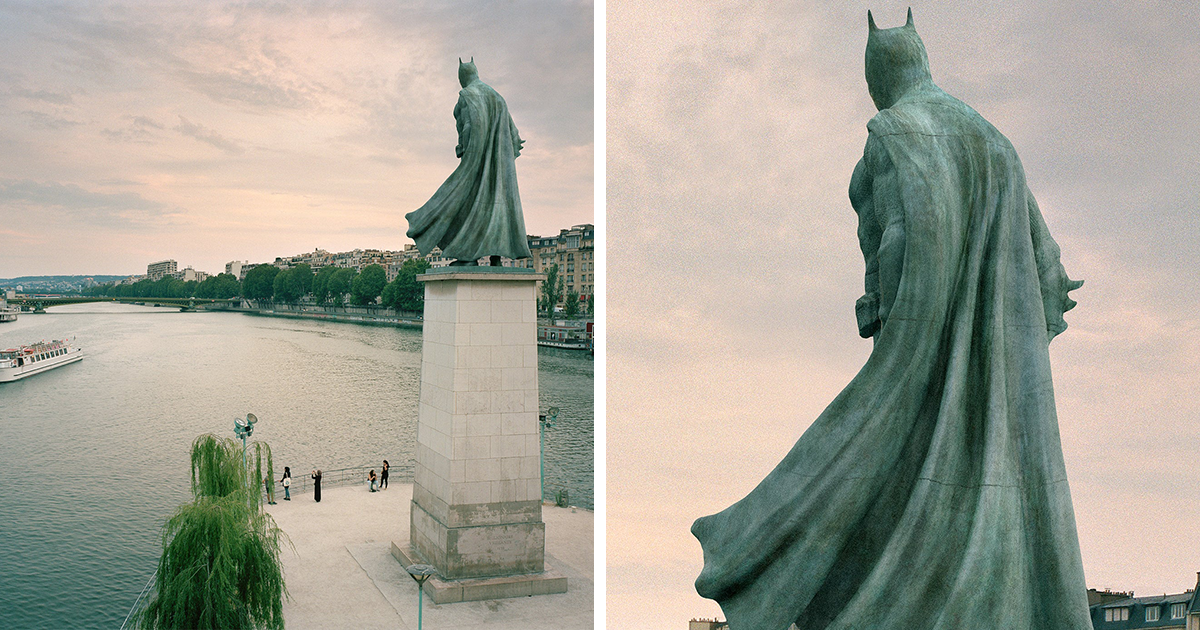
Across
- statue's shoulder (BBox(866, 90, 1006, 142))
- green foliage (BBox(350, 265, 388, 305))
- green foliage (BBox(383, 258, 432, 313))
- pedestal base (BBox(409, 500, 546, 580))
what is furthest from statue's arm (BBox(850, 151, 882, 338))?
green foliage (BBox(350, 265, 388, 305))

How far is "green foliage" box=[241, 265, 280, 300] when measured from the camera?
2221 inches

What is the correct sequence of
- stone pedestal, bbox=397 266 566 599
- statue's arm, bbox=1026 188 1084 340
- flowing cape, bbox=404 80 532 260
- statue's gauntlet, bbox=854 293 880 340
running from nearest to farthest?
statue's arm, bbox=1026 188 1084 340, statue's gauntlet, bbox=854 293 880 340, stone pedestal, bbox=397 266 566 599, flowing cape, bbox=404 80 532 260

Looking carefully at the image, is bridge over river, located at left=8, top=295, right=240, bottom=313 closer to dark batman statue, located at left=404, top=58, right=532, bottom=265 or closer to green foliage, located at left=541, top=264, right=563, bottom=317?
green foliage, located at left=541, top=264, right=563, bottom=317

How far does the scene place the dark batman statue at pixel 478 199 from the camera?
10.7 metres

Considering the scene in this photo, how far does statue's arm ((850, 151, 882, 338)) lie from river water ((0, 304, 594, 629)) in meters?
14.1

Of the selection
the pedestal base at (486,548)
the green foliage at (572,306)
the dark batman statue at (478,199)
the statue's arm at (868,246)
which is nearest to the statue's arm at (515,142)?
the dark batman statue at (478,199)

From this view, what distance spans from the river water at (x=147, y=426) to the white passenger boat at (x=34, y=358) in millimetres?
426

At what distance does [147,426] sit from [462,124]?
21420 millimetres

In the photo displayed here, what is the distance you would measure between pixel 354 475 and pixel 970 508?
21.6 meters

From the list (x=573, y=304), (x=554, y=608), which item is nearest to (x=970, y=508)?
(x=554, y=608)

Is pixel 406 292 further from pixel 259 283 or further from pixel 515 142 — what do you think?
pixel 515 142

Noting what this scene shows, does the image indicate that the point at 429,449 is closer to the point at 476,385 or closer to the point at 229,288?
the point at 476,385

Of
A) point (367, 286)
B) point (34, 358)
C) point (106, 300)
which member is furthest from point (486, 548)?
point (367, 286)

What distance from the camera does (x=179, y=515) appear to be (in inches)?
340
